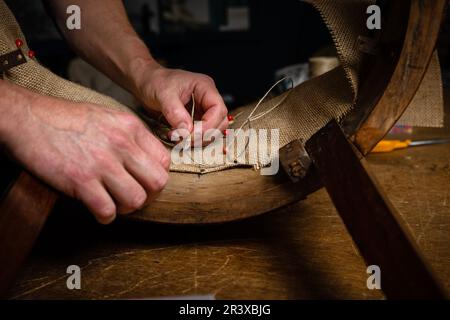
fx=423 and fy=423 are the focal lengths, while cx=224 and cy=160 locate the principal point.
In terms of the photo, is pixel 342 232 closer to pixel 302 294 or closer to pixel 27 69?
pixel 302 294

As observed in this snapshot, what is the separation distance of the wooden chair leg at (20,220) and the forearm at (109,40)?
46 centimetres

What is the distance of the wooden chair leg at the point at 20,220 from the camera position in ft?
1.79

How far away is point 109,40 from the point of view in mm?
1054

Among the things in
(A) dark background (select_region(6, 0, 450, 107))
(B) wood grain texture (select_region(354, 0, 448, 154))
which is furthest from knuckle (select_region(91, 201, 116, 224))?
(A) dark background (select_region(6, 0, 450, 107))

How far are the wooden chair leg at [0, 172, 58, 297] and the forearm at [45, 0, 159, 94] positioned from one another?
0.46 meters

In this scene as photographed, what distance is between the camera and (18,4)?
11.0 ft

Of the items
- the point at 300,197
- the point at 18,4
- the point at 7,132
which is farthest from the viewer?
the point at 18,4

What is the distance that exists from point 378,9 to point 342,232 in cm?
41

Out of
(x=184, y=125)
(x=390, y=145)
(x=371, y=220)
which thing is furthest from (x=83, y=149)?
(x=390, y=145)

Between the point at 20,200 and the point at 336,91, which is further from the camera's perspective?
the point at 336,91

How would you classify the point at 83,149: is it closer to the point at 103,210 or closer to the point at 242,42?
the point at 103,210

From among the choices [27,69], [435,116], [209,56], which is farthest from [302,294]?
[209,56]

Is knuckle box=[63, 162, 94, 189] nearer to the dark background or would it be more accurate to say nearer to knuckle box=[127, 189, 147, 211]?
knuckle box=[127, 189, 147, 211]

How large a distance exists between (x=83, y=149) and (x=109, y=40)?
21.6 inches
